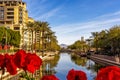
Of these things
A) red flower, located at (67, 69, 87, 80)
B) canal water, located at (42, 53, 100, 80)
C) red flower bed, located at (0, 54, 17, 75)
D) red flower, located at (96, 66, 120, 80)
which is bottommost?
canal water, located at (42, 53, 100, 80)

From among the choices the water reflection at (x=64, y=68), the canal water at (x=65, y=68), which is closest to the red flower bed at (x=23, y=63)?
the canal water at (x=65, y=68)

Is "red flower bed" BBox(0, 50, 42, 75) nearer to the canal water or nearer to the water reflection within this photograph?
the canal water

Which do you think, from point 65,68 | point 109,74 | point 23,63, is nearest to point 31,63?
point 23,63

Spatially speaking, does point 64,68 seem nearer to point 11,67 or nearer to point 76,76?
point 11,67

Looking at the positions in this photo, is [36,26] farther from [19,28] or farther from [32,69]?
[32,69]

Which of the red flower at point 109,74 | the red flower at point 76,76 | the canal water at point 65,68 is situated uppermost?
the red flower at point 109,74

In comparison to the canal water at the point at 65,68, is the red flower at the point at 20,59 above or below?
above

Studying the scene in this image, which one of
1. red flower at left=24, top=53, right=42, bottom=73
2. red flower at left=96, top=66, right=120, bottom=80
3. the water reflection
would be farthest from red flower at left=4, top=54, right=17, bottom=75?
the water reflection

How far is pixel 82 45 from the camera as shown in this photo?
191 metres

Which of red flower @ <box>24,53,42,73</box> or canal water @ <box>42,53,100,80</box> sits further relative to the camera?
canal water @ <box>42,53,100,80</box>

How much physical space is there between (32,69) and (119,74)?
3.44 feet

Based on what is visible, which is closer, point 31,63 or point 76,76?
point 76,76

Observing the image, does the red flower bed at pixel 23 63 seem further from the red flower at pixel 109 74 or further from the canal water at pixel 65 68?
the canal water at pixel 65 68

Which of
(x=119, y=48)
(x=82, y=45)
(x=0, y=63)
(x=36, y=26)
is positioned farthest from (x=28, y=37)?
(x=0, y=63)
